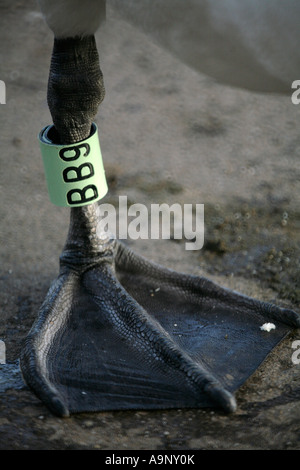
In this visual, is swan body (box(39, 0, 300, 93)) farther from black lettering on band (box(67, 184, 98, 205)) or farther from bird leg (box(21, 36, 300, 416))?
black lettering on band (box(67, 184, 98, 205))

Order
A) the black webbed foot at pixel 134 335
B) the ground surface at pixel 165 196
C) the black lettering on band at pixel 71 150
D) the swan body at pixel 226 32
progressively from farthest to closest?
the black lettering on band at pixel 71 150 → the black webbed foot at pixel 134 335 → the ground surface at pixel 165 196 → the swan body at pixel 226 32

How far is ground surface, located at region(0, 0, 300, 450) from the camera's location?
176 centimetres

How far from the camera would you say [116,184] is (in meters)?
3.17

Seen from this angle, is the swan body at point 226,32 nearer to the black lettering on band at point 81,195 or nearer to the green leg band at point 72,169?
the green leg band at point 72,169

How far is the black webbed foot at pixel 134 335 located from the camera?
1.88 meters

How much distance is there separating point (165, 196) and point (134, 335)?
44.8 inches

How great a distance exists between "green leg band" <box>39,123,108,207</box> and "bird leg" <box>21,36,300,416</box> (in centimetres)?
4

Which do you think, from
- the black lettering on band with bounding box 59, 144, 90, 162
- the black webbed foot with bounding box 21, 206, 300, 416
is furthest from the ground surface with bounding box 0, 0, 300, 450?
the black lettering on band with bounding box 59, 144, 90, 162

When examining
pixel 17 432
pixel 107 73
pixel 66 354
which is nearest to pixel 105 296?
pixel 66 354

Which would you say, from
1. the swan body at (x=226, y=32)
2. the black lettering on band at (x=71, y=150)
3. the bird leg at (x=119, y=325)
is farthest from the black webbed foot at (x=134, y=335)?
the swan body at (x=226, y=32)

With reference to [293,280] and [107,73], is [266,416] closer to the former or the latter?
[293,280]

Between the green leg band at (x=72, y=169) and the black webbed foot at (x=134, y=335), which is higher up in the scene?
the green leg band at (x=72, y=169)

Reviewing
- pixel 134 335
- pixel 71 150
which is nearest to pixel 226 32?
pixel 71 150

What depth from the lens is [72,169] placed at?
84.6 inches
